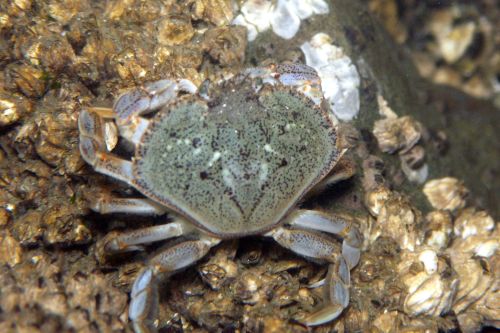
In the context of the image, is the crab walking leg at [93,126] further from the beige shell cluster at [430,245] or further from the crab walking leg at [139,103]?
the beige shell cluster at [430,245]

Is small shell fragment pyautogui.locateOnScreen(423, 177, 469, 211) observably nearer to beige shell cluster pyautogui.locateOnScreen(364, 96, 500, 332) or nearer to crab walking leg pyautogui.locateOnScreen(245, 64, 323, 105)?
beige shell cluster pyautogui.locateOnScreen(364, 96, 500, 332)

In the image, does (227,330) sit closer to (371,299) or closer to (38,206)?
(371,299)

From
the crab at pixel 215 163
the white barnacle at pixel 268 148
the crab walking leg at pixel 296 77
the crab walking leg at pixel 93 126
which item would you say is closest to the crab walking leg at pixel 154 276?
the crab at pixel 215 163

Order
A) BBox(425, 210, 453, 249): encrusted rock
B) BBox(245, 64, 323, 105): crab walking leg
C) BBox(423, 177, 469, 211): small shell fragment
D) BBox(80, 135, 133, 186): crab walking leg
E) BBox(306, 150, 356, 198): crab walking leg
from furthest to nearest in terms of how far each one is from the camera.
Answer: BBox(423, 177, 469, 211): small shell fragment → BBox(425, 210, 453, 249): encrusted rock → BBox(306, 150, 356, 198): crab walking leg → BBox(245, 64, 323, 105): crab walking leg → BBox(80, 135, 133, 186): crab walking leg

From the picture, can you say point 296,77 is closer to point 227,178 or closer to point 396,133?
point 227,178

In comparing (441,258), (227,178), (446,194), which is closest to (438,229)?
(441,258)

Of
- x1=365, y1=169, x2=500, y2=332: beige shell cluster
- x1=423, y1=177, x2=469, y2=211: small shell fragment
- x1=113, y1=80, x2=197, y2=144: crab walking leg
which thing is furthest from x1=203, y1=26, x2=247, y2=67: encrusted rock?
x1=423, y1=177, x2=469, y2=211: small shell fragment
